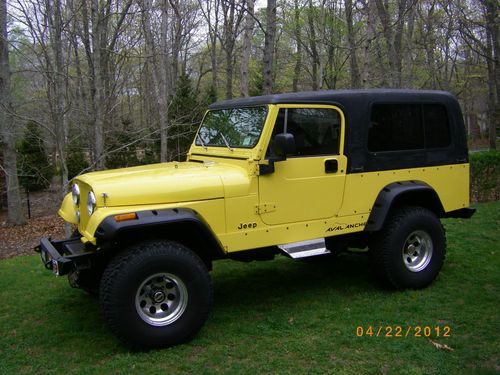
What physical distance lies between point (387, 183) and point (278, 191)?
1.36m

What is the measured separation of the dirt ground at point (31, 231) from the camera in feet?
32.3

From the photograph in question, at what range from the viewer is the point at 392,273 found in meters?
5.11

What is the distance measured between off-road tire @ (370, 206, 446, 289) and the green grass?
0.55ft

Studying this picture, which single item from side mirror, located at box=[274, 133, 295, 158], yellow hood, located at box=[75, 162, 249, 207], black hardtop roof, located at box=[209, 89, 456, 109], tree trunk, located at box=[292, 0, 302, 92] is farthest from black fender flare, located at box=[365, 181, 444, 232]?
tree trunk, located at box=[292, 0, 302, 92]

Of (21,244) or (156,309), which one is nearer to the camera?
(156,309)

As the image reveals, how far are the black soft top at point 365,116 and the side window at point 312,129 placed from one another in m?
0.10

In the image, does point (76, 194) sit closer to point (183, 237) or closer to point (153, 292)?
point (183, 237)

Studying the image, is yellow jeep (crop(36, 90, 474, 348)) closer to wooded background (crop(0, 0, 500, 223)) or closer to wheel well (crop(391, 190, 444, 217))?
wheel well (crop(391, 190, 444, 217))

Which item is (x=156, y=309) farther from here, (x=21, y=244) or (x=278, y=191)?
(x=21, y=244)

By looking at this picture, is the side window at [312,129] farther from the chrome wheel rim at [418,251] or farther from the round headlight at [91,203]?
the round headlight at [91,203]

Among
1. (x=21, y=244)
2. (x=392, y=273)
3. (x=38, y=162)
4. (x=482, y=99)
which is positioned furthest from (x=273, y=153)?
(x=482, y=99)

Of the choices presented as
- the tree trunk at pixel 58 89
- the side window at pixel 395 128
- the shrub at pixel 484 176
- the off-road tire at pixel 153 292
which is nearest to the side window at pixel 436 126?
the side window at pixel 395 128

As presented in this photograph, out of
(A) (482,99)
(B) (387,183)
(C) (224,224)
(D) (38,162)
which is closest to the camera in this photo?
(C) (224,224)

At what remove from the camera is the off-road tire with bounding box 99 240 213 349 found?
12.3 feet
